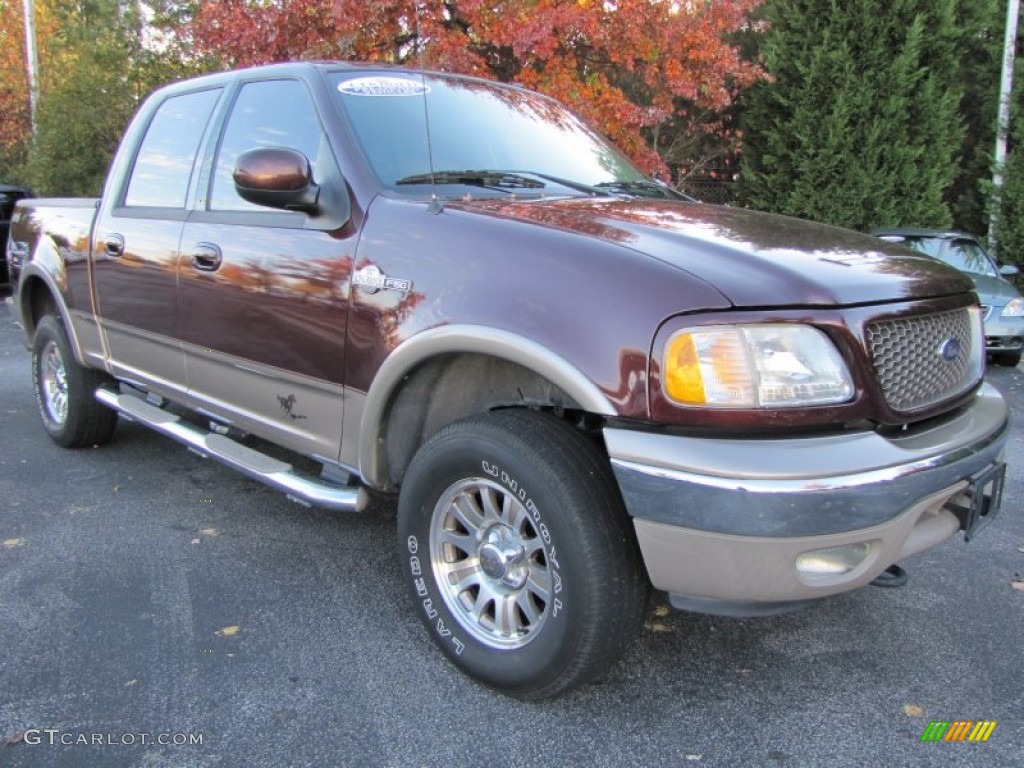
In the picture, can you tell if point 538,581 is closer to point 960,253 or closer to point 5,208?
point 960,253

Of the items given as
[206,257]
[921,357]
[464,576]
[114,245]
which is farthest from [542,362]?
[114,245]

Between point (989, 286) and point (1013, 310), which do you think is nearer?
point (1013, 310)

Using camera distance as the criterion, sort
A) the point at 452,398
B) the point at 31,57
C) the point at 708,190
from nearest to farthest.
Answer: the point at 452,398
the point at 708,190
the point at 31,57

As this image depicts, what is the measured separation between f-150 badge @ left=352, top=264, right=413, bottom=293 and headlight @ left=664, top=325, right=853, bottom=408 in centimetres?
97

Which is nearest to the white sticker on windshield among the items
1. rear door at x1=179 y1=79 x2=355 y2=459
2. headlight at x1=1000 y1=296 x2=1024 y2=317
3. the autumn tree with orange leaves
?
rear door at x1=179 y1=79 x2=355 y2=459

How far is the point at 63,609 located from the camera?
313 cm

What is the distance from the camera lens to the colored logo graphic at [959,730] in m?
2.39

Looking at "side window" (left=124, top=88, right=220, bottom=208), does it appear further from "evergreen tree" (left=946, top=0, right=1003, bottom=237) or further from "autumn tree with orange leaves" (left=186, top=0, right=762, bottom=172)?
"evergreen tree" (left=946, top=0, right=1003, bottom=237)

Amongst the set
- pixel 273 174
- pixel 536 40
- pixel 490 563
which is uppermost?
pixel 536 40

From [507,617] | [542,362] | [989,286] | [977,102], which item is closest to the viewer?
[542,362]

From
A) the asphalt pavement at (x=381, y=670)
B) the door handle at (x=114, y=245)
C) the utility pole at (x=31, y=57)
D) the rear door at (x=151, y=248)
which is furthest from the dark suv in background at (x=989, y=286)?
the utility pole at (x=31, y=57)

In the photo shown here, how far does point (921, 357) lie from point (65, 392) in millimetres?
4777

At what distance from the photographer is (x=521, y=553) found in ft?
8.23

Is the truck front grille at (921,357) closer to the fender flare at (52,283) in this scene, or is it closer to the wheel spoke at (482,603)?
the wheel spoke at (482,603)
